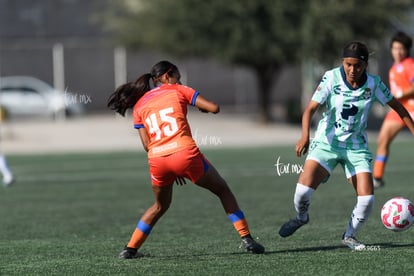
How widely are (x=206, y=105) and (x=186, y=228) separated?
10.7 ft

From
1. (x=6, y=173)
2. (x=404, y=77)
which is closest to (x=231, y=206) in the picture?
(x=404, y=77)

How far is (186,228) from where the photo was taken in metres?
11.5

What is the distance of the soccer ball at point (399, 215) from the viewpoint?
9141 millimetres

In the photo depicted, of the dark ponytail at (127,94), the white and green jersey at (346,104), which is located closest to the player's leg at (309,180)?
the white and green jersey at (346,104)

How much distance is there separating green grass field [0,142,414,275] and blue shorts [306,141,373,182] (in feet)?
1.45

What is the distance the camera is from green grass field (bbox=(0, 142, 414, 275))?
27.4 ft

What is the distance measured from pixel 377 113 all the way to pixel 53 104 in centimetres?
1381

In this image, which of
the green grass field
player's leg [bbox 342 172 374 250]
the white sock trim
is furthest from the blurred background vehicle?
player's leg [bbox 342 172 374 250]

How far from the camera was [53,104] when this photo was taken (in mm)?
35969

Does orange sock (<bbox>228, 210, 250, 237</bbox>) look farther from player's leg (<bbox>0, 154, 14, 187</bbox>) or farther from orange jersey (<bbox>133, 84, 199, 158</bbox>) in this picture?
player's leg (<bbox>0, 154, 14, 187</bbox>)

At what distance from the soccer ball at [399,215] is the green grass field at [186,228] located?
0.67 feet

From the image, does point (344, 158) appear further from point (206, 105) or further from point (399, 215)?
point (206, 105)

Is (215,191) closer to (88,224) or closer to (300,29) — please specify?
(88,224)

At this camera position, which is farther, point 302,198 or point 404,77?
point 404,77
